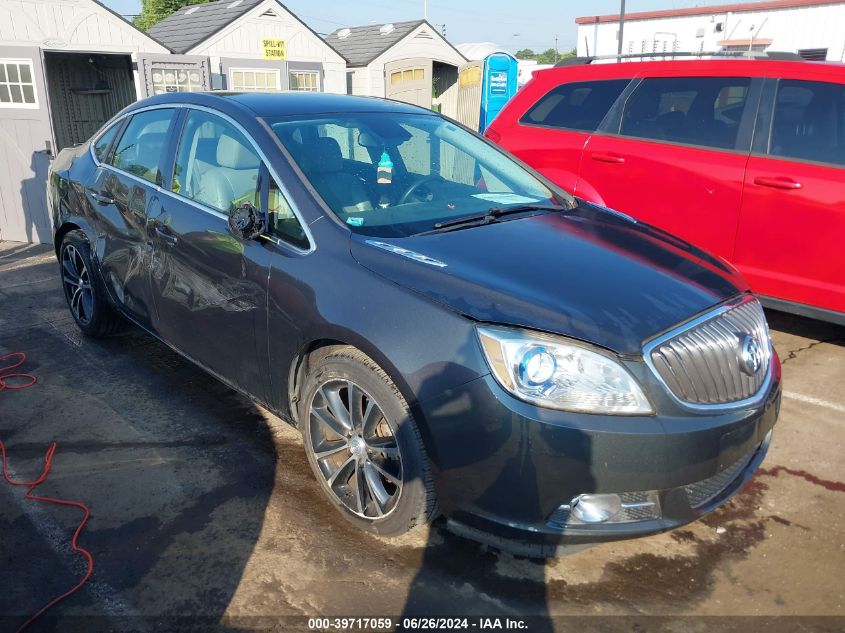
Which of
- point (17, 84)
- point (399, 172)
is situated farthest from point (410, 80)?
point (399, 172)

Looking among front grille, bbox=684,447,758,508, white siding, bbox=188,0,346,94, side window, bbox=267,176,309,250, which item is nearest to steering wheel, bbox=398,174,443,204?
side window, bbox=267,176,309,250

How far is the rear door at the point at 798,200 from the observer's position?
168 inches

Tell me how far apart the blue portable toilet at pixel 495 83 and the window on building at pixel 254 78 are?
7.45m

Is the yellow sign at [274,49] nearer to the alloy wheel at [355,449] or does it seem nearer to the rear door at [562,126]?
the rear door at [562,126]

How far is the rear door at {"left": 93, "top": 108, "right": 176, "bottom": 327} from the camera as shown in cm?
395

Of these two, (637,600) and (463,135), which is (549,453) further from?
(463,135)

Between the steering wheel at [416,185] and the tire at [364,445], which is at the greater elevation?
the steering wheel at [416,185]

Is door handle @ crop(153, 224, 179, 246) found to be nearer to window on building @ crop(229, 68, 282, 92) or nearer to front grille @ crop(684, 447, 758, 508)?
front grille @ crop(684, 447, 758, 508)

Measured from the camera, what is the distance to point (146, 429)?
3.82 m

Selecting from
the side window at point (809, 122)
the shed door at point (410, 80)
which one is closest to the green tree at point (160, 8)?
the shed door at point (410, 80)

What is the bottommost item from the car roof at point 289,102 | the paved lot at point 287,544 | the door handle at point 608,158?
the paved lot at point 287,544

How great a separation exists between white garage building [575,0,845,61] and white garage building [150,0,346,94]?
12811mm

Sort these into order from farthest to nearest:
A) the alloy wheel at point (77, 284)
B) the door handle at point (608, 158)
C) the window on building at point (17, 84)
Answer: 1. the window on building at point (17, 84)
2. the door handle at point (608, 158)
3. the alloy wheel at point (77, 284)

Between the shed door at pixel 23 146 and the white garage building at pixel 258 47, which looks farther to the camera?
the white garage building at pixel 258 47
